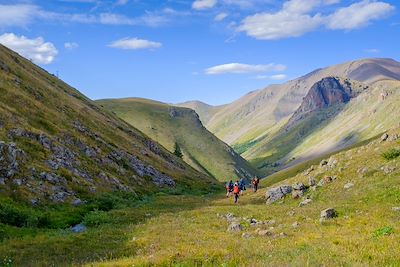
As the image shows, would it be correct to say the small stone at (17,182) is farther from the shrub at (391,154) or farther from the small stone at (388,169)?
the shrub at (391,154)

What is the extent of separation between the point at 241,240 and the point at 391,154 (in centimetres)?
2680

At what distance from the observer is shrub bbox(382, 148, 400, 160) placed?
131 ft

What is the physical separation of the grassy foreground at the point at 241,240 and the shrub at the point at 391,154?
230cm

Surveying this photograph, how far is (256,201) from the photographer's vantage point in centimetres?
4862

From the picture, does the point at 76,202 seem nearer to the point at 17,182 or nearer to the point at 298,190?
the point at 17,182

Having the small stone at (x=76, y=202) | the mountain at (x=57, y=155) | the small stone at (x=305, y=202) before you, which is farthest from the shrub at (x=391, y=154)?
the mountain at (x=57, y=155)

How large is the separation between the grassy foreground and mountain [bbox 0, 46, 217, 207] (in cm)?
878

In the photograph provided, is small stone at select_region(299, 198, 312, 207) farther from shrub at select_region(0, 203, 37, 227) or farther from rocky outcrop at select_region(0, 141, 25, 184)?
rocky outcrop at select_region(0, 141, 25, 184)

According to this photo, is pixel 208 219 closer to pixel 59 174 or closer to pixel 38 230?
pixel 38 230

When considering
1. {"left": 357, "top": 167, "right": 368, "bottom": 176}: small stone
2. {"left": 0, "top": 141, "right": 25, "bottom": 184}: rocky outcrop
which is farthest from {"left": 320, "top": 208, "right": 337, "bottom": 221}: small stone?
{"left": 0, "top": 141, "right": 25, "bottom": 184}: rocky outcrop

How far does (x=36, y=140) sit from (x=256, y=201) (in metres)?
26.1

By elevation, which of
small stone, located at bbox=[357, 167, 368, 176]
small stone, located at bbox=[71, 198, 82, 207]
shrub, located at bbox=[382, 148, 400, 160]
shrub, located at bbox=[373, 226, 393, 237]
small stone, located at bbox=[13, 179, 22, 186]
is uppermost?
small stone, located at bbox=[13, 179, 22, 186]

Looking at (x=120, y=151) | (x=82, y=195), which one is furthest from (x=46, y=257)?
(x=120, y=151)

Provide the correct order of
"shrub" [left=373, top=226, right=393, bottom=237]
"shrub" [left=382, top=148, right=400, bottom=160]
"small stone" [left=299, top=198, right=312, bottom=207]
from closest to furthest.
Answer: "shrub" [left=373, top=226, right=393, bottom=237] → "small stone" [left=299, top=198, right=312, bottom=207] → "shrub" [left=382, top=148, right=400, bottom=160]
